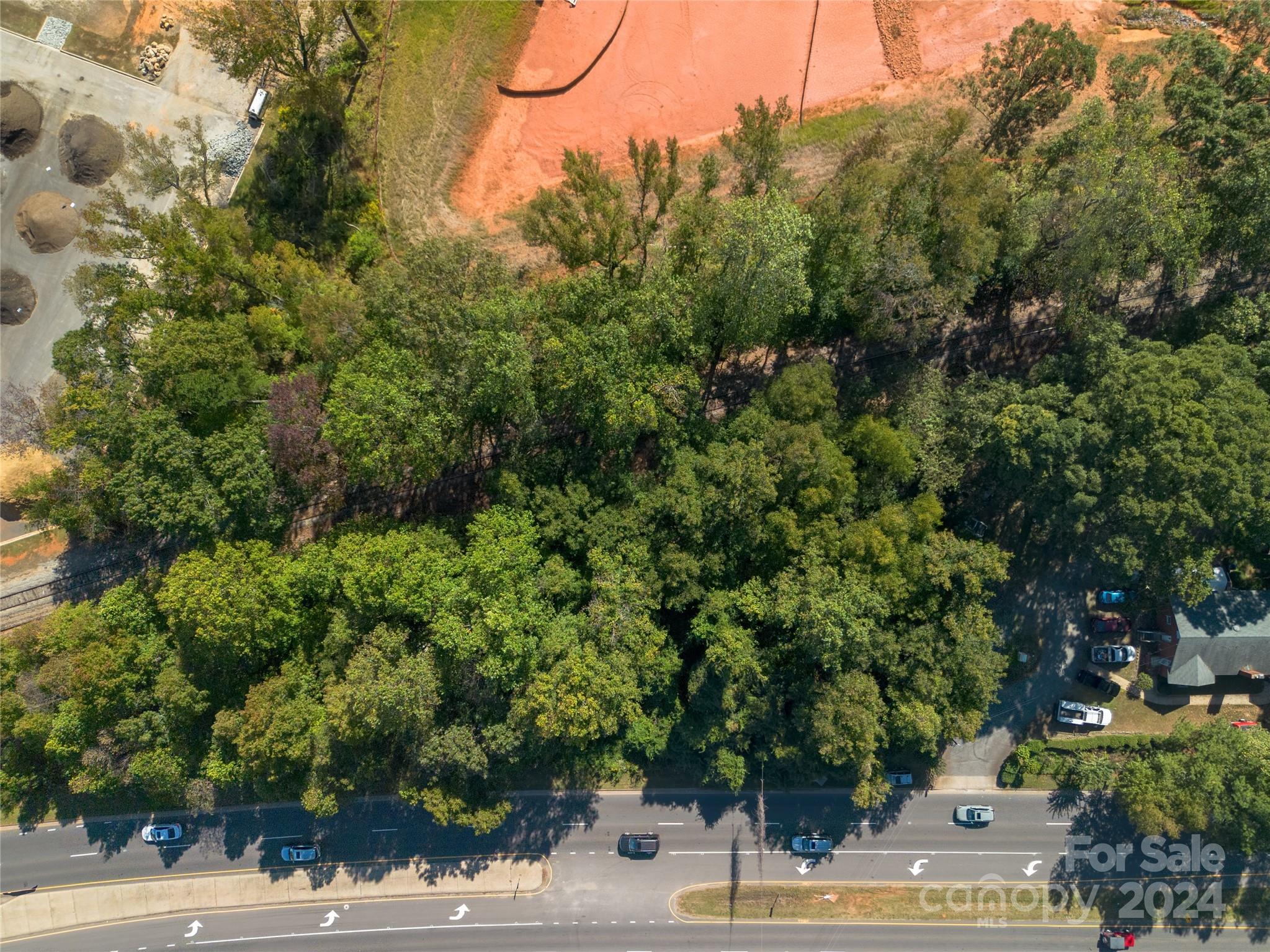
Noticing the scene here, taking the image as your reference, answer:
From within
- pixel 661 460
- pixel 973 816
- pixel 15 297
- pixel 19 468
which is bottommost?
pixel 973 816

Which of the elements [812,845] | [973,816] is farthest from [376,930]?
[973,816]

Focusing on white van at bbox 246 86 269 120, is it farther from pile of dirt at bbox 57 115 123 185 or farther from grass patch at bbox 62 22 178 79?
pile of dirt at bbox 57 115 123 185

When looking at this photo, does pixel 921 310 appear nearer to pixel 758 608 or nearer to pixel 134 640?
pixel 758 608

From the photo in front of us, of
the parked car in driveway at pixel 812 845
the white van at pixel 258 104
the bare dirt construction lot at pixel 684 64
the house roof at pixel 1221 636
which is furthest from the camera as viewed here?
the bare dirt construction lot at pixel 684 64

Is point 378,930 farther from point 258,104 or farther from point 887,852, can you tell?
point 258,104

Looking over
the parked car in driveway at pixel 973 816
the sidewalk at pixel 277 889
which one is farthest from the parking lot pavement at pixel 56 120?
the parked car in driveway at pixel 973 816

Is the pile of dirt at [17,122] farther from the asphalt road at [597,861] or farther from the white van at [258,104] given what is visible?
the asphalt road at [597,861]
